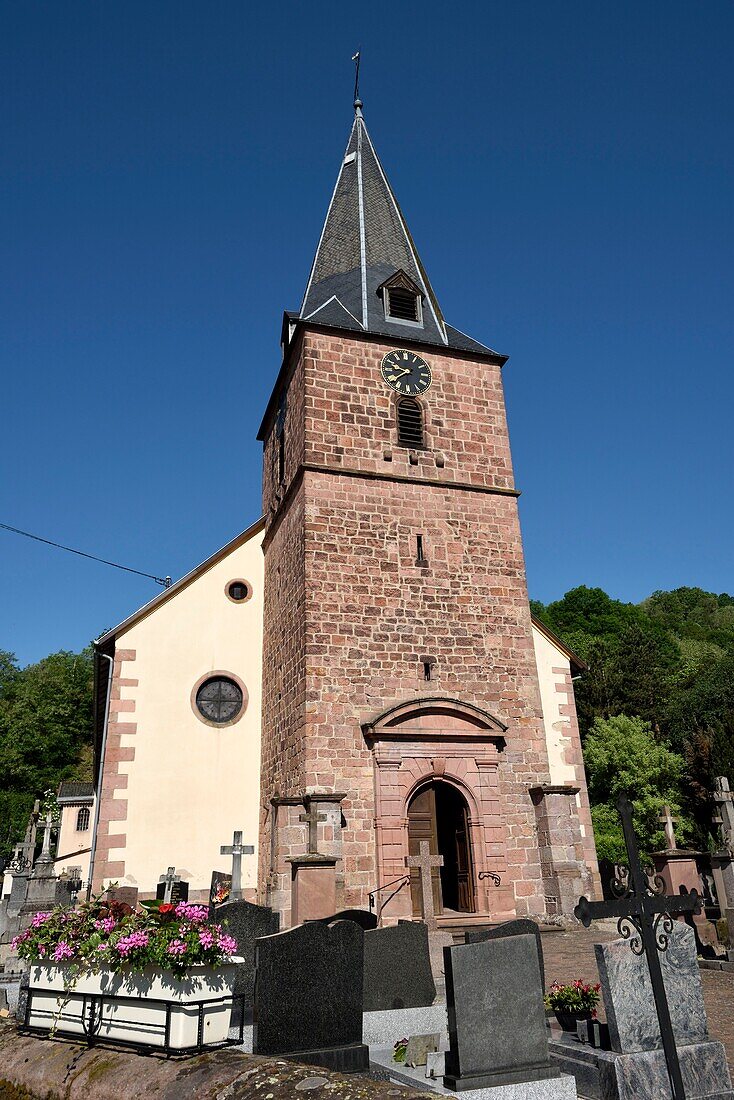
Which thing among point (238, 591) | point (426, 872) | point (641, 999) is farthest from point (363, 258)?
point (641, 999)

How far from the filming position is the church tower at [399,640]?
543 inches

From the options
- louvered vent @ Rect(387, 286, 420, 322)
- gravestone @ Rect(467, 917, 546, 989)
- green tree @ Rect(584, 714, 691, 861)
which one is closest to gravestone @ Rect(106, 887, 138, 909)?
gravestone @ Rect(467, 917, 546, 989)

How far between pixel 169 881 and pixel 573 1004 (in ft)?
32.1

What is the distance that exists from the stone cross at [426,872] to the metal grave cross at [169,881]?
4462 mm

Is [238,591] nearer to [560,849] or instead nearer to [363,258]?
[560,849]

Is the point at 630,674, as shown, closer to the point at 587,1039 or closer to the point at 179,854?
the point at 179,854

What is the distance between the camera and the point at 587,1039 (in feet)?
19.5

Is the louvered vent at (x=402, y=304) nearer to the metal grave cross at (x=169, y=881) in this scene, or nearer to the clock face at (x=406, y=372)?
the clock face at (x=406, y=372)

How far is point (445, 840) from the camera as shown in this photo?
1496cm

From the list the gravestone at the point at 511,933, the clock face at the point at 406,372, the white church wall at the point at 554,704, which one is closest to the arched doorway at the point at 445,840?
the white church wall at the point at 554,704

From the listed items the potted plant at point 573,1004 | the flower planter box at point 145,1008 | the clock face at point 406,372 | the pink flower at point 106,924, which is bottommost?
the potted plant at point 573,1004

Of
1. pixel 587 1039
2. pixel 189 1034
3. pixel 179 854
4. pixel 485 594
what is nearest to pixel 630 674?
pixel 485 594

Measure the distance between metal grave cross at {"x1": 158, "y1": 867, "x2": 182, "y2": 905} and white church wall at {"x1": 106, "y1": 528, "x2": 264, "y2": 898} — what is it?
1.21 feet

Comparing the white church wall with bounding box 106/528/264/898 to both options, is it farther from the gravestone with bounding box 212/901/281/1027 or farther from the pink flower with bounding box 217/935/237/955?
the pink flower with bounding box 217/935/237/955
